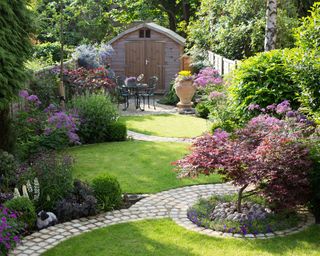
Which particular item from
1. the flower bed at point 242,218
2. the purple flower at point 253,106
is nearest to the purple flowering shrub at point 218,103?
the purple flower at point 253,106

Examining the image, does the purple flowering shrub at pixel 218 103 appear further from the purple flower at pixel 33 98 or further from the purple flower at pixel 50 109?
the purple flower at pixel 33 98

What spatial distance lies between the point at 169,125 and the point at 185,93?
2867mm

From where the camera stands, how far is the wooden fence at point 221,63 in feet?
49.6

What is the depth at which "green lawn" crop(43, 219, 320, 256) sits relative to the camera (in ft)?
19.5

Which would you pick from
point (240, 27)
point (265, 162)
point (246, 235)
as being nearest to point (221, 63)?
point (240, 27)

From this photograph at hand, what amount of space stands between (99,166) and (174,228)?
3.57 meters

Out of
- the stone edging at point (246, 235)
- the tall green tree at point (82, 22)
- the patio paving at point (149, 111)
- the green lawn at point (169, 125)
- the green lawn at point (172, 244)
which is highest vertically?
the tall green tree at point (82, 22)

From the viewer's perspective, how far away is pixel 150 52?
21500mm

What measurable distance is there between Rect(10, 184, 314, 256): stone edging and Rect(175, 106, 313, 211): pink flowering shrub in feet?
1.89

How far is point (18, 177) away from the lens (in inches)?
295

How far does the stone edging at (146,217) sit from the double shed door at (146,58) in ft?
44.0

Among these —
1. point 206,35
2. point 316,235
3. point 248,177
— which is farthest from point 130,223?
point 206,35

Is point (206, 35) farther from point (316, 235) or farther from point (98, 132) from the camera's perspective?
point (316, 235)

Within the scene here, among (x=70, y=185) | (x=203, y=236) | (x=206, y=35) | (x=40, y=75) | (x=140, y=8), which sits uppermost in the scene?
(x=140, y=8)
